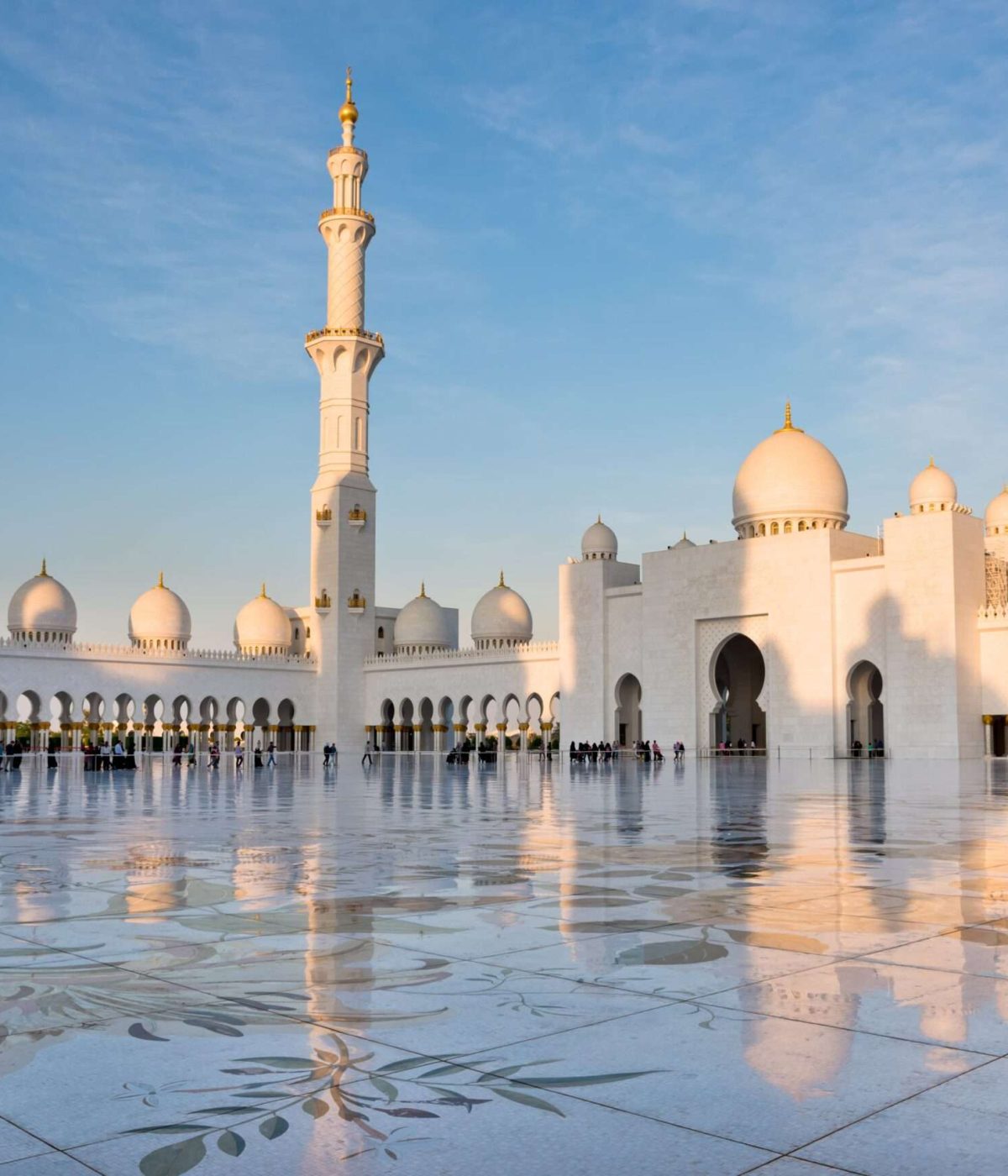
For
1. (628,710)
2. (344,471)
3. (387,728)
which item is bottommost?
(387,728)

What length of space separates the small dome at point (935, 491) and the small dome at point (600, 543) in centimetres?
881

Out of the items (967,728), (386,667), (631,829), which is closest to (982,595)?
(967,728)

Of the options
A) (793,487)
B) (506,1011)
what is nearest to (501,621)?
(793,487)

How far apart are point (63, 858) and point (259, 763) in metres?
21.5

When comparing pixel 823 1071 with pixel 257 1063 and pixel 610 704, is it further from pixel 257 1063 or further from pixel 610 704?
pixel 610 704

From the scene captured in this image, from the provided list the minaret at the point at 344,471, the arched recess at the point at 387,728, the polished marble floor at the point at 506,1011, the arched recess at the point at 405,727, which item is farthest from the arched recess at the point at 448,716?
the polished marble floor at the point at 506,1011

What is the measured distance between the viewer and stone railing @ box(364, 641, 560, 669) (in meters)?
35.5

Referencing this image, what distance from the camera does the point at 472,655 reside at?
1481 inches

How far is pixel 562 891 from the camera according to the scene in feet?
14.8

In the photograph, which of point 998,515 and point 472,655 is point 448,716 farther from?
point 998,515

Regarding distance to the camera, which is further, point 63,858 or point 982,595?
point 982,595

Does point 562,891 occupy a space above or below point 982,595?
below

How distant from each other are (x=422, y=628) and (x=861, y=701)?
16.6 m

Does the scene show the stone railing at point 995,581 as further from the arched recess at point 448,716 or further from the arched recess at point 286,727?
the arched recess at point 286,727
